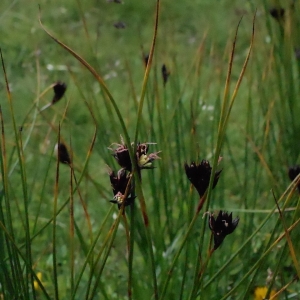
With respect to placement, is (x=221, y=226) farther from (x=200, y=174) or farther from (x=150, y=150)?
(x=150, y=150)

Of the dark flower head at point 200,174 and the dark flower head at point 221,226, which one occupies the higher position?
the dark flower head at point 200,174

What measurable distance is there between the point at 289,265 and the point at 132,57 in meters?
1.78

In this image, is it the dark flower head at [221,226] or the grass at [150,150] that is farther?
the grass at [150,150]

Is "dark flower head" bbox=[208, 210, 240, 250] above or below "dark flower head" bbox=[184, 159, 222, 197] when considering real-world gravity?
below

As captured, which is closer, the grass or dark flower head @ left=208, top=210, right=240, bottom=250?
dark flower head @ left=208, top=210, right=240, bottom=250

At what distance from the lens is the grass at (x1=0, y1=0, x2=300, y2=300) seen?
75cm

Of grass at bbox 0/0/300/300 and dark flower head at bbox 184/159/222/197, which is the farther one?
grass at bbox 0/0/300/300

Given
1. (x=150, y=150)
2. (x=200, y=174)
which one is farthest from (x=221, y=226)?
(x=150, y=150)

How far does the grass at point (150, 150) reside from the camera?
745 mm

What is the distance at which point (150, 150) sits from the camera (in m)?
1.22

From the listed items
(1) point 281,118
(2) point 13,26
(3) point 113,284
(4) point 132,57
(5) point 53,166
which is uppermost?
(2) point 13,26

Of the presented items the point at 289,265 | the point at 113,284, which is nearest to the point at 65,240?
the point at 113,284

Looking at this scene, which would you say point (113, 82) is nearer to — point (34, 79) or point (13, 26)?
point (34, 79)

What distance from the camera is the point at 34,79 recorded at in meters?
2.49
